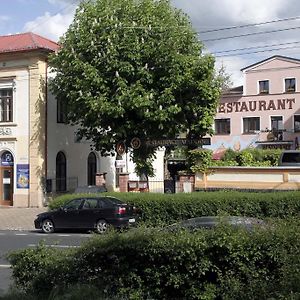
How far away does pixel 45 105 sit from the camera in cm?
3484

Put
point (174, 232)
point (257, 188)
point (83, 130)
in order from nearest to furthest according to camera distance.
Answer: point (174, 232) → point (257, 188) → point (83, 130)

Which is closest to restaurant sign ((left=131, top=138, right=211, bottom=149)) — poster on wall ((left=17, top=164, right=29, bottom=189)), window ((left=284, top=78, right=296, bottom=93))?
poster on wall ((left=17, top=164, right=29, bottom=189))

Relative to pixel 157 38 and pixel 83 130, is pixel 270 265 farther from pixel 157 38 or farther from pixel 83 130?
pixel 83 130

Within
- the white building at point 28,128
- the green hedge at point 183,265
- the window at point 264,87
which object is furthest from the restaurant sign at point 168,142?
the window at point 264,87

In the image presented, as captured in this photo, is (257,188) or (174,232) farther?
(257,188)

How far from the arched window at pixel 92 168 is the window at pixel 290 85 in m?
23.3

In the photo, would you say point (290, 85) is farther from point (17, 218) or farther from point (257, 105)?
point (17, 218)

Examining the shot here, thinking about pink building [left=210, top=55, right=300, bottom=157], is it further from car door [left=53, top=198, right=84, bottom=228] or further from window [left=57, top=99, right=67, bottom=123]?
car door [left=53, top=198, right=84, bottom=228]

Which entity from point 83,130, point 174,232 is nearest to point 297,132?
point 83,130

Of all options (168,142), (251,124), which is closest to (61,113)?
(168,142)

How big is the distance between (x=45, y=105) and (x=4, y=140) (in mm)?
3303

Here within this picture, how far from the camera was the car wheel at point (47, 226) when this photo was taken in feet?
75.8

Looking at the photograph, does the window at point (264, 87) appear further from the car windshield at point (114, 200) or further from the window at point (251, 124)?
the car windshield at point (114, 200)

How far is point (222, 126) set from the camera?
5962cm
